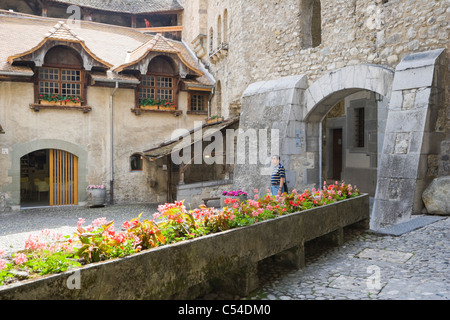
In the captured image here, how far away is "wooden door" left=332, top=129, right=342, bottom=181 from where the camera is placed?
526 inches

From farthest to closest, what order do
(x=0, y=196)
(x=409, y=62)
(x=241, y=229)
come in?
(x=0, y=196)
(x=409, y=62)
(x=241, y=229)

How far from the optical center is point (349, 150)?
40.3 ft

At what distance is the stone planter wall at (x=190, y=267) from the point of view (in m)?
2.26

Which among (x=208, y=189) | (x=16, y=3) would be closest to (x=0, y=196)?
(x=208, y=189)

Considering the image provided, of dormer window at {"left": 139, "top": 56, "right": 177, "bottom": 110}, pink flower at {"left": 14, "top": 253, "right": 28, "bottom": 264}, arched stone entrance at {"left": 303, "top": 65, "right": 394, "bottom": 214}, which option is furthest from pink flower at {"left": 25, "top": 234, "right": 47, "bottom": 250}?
dormer window at {"left": 139, "top": 56, "right": 177, "bottom": 110}

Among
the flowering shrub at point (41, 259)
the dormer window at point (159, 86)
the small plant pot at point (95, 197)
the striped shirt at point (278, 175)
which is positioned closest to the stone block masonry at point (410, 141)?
the striped shirt at point (278, 175)

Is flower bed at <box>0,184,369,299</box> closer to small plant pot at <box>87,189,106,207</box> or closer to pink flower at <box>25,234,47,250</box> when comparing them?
pink flower at <box>25,234,47,250</box>

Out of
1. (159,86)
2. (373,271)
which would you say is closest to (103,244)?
(373,271)

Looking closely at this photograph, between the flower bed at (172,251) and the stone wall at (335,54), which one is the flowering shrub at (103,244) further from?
the stone wall at (335,54)

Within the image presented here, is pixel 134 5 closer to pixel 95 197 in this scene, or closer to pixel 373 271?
pixel 95 197

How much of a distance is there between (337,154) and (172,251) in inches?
451

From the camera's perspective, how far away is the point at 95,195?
12.3 m
